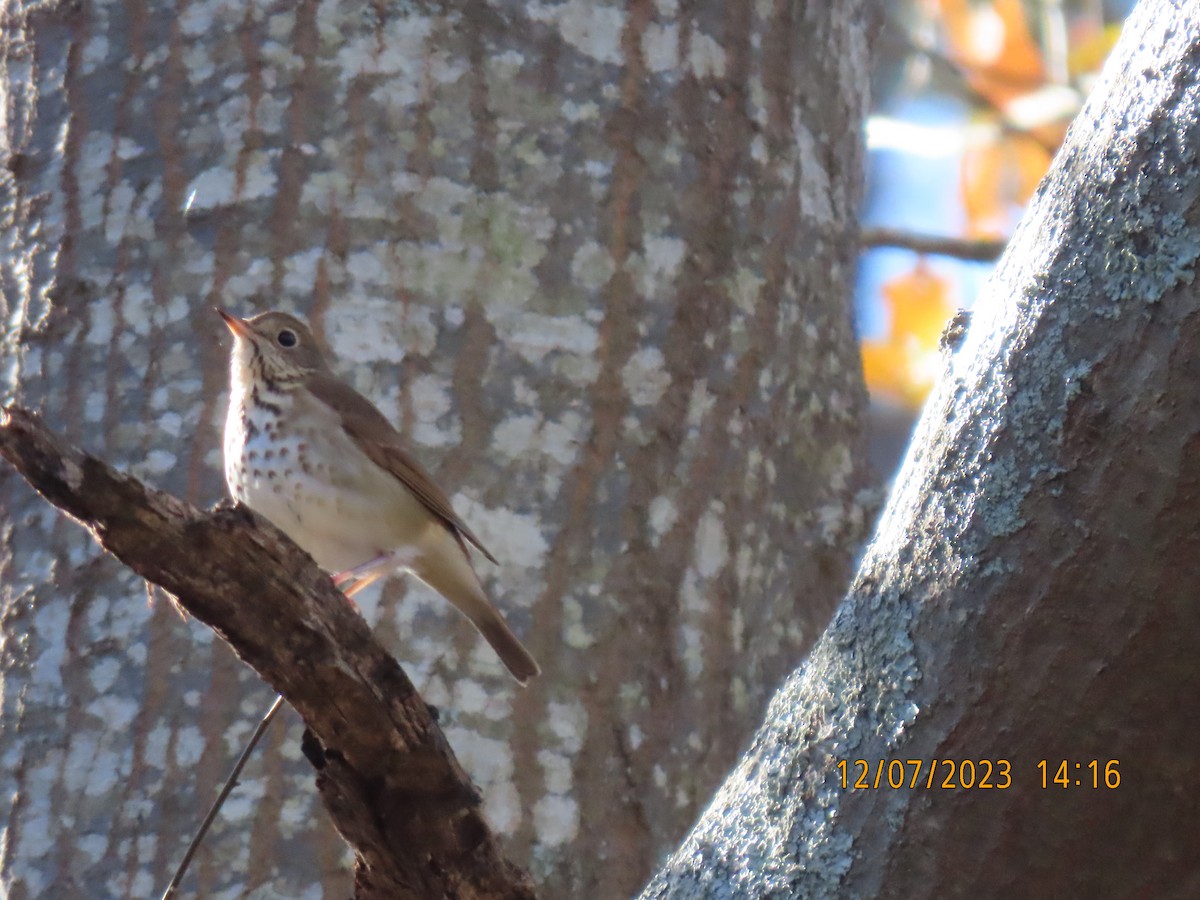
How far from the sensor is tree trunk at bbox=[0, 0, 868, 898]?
7.36ft

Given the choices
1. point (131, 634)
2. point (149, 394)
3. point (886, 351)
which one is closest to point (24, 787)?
point (131, 634)

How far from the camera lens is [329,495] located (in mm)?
2787

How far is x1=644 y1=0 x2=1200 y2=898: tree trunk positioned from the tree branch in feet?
1.31

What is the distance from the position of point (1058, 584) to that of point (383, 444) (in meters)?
1.54

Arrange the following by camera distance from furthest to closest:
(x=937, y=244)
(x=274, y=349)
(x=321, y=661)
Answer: (x=937, y=244) < (x=274, y=349) < (x=321, y=661)

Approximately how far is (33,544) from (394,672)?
114cm

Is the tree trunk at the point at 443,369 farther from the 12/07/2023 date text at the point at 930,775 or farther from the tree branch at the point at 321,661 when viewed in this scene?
the 12/07/2023 date text at the point at 930,775

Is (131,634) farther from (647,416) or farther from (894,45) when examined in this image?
(894,45)

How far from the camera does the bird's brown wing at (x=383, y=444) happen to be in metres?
2.37

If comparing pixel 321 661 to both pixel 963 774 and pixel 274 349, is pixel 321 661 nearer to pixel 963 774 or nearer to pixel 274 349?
pixel 963 774

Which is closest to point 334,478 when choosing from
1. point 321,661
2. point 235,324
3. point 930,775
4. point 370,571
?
point 370,571

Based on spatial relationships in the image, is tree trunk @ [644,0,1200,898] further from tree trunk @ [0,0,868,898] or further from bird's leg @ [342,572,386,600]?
bird's leg @ [342,572,386,600]

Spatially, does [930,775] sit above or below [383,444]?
below

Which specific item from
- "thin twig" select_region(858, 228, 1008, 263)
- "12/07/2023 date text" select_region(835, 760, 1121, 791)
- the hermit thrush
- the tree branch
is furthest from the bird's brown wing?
"thin twig" select_region(858, 228, 1008, 263)
